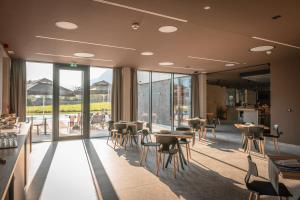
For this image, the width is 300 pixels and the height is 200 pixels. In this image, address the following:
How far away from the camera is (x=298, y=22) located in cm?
374

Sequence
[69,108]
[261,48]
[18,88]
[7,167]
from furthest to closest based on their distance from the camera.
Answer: [69,108] < [18,88] < [261,48] < [7,167]

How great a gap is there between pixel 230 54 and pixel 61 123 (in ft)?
20.9

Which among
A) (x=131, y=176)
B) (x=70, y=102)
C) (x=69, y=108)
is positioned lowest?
(x=131, y=176)

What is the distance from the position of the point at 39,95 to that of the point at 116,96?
2804mm

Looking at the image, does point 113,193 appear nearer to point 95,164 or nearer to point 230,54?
point 95,164

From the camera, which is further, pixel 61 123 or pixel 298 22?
pixel 61 123

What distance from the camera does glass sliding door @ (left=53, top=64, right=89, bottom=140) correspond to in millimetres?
7871

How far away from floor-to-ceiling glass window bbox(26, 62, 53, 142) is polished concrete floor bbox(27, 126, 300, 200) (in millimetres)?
2022

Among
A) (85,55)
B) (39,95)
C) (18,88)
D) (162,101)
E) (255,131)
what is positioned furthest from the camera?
(162,101)

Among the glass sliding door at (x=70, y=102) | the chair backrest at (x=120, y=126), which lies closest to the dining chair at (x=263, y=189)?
the chair backrest at (x=120, y=126)

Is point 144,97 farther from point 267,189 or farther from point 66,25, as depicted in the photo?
point 267,189

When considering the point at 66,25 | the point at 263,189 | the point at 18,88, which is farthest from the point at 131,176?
the point at 18,88

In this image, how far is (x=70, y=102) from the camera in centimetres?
820

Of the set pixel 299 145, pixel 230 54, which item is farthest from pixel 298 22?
pixel 299 145
